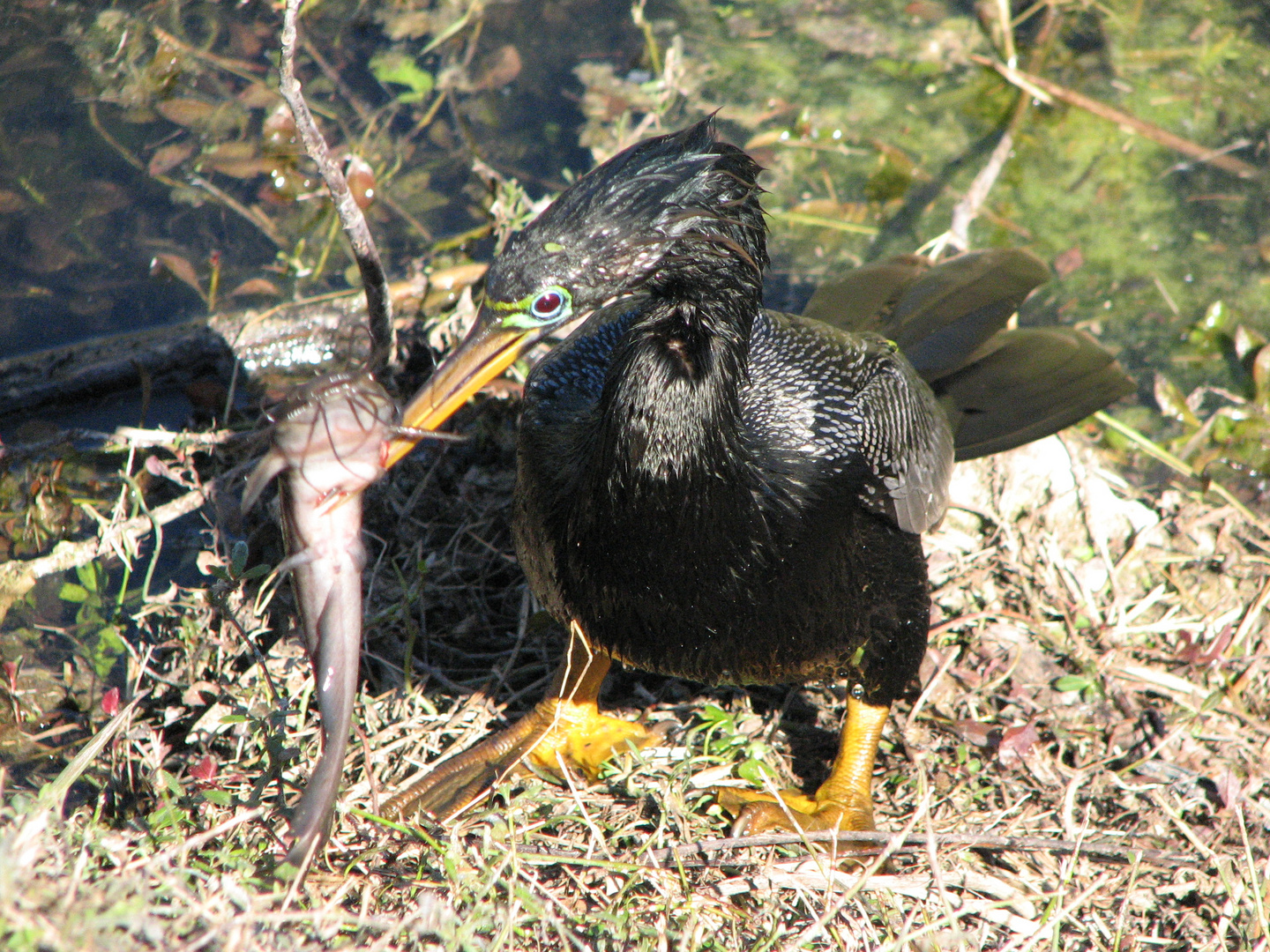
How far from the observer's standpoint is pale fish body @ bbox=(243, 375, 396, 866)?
1929 millimetres

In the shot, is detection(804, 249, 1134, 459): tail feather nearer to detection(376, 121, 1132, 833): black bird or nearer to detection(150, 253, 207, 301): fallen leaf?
detection(376, 121, 1132, 833): black bird

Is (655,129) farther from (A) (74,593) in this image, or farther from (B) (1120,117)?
(A) (74,593)

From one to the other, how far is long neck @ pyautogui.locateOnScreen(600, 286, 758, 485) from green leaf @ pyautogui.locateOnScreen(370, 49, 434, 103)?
3.31 meters

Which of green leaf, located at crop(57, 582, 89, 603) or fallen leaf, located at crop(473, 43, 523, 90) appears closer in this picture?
green leaf, located at crop(57, 582, 89, 603)

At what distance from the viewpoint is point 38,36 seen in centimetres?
504

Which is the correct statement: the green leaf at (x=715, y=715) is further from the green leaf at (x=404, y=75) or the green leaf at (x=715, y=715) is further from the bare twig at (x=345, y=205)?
the green leaf at (x=404, y=75)

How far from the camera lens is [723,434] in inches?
94.2

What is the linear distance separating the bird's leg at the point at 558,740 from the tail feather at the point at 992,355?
4.68 ft

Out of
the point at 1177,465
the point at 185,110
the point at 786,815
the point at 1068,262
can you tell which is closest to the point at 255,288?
the point at 185,110

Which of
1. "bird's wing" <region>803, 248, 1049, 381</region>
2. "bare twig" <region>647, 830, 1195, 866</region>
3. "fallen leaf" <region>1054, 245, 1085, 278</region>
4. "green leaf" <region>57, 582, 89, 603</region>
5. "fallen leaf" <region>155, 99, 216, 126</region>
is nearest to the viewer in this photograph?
"bare twig" <region>647, 830, 1195, 866</region>

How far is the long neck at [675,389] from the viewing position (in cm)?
231

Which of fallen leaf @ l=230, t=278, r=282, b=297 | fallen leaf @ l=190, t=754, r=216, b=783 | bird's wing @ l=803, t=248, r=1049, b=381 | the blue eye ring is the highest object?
the blue eye ring

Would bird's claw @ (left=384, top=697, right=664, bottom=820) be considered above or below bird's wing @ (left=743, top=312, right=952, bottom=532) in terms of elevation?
below

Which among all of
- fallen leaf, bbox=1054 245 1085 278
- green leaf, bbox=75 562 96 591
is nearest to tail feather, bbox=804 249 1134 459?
fallen leaf, bbox=1054 245 1085 278
